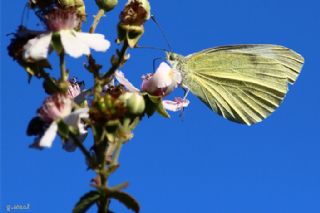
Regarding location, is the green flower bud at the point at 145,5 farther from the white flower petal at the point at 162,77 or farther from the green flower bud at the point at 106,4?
the white flower petal at the point at 162,77

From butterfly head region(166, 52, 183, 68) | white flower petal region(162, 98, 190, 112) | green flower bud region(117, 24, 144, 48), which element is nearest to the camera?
green flower bud region(117, 24, 144, 48)

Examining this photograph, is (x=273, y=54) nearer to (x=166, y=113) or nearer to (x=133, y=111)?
(x=166, y=113)

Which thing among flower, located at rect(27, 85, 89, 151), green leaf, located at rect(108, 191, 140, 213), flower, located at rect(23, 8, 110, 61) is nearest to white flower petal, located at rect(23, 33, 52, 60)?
flower, located at rect(23, 8, 110, 61)

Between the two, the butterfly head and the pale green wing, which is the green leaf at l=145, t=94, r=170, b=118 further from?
the pale green wing

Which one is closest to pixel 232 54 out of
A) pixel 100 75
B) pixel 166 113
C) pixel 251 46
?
pixel 251 46

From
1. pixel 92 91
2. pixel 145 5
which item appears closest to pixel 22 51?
pixel 92 91

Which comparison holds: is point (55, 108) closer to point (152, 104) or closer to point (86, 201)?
point (86, 201)
